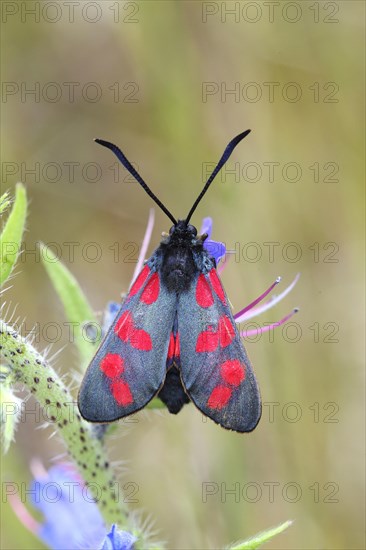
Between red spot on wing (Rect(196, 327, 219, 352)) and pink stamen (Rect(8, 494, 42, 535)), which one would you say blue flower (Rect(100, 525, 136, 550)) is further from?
pink stamen (Rect(8, 494, 42, 535))

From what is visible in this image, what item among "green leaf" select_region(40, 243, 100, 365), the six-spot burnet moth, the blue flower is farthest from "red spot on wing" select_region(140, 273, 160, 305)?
the blue flower

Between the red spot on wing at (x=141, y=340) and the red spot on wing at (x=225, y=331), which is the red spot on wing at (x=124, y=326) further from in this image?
the red spot on wing at (x=225, y=331)

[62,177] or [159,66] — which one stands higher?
[159,66]

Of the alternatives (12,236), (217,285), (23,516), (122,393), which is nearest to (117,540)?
(122,393)

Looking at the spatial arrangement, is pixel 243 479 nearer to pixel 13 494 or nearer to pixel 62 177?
pixel 13 494

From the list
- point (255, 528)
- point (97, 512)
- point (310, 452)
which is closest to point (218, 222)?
point (310, 452)

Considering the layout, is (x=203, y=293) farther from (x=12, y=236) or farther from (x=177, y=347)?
(x=12, y=236)
